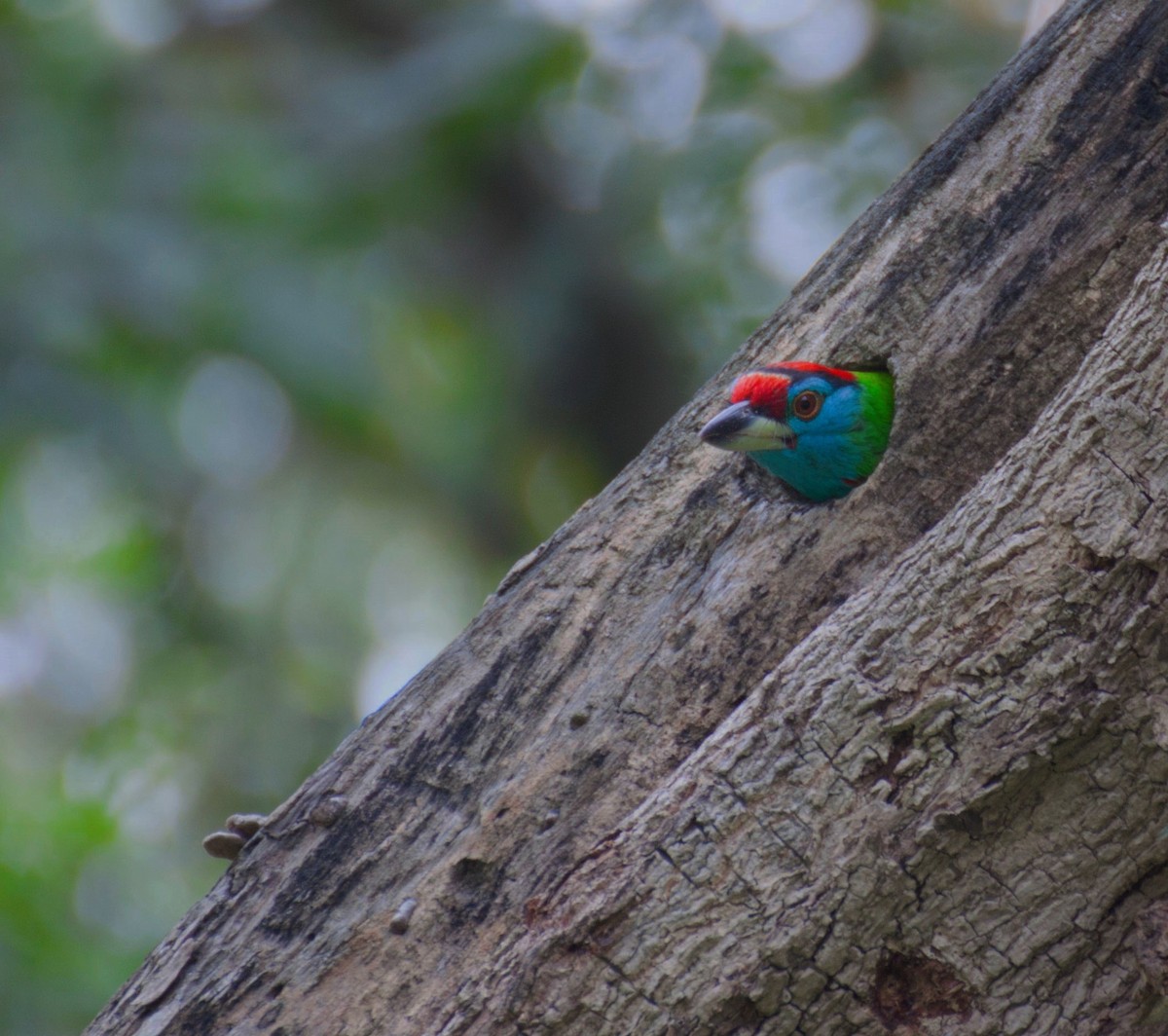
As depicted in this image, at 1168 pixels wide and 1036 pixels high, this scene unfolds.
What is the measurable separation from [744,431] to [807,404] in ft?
0.68

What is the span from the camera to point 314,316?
6.99 m

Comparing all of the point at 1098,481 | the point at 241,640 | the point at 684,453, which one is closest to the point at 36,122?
the point at 241,640

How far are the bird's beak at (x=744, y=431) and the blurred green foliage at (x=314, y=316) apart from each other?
408 cm

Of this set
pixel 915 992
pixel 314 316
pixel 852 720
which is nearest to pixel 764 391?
pixel 852 720

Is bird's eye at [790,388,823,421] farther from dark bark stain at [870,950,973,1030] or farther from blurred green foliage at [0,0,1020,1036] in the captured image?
blurred green foliage at [0,0,1020,1036]

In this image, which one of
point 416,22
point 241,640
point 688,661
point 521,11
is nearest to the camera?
point 688,661

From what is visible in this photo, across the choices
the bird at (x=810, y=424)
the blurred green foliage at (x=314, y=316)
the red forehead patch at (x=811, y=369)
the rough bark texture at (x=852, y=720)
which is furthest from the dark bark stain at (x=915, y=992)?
the blurred green foliage at (x=314, y=316)

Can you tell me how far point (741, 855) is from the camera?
90.0 inches

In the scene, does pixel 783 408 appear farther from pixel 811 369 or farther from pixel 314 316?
pixel 314 316

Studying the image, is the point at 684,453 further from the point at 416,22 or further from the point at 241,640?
the point at 416,22

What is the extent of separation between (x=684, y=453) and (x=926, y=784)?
49.9 inches

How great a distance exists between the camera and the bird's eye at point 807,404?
3.20 m

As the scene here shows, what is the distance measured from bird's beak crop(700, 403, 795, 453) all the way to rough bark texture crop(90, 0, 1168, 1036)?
0.39 ft

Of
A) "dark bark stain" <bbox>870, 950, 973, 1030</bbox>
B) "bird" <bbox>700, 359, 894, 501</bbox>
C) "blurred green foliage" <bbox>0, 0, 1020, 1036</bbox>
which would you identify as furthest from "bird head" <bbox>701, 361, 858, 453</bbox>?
"blurred green foliage" <bbox>0, 0, 1020, 1036</bbox>
